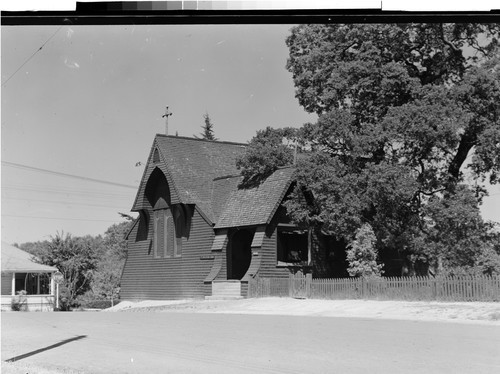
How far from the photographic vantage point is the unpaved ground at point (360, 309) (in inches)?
859

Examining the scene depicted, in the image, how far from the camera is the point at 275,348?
14.5 meters

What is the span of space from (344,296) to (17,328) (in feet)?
47.3

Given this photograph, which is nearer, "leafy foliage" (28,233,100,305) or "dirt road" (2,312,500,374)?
"dirt road" (2,312,500,374)

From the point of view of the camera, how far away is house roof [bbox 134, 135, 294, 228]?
36312 mm

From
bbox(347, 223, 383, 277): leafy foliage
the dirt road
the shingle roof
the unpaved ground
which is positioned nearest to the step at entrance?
the unpaved ground

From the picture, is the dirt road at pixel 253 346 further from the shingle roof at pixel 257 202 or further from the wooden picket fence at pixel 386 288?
the shingle roof at pixel 257 202

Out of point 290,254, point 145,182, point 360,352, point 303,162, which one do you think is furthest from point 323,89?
point 360,352

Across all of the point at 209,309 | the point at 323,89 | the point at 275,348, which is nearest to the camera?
the point at 275,348

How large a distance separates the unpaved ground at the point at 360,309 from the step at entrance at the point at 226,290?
138cm

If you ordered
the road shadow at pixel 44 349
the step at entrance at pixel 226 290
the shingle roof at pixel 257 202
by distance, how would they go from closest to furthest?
the road shadow at pixel 44 349 → the step at entrance at pixel 226 290 → the shingle roof at pixel 257 202

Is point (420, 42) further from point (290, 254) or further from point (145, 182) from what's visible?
point (145, 182)

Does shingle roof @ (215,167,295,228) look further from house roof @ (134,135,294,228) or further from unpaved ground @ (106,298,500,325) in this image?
unpaved ground @ (106,298,500,325)

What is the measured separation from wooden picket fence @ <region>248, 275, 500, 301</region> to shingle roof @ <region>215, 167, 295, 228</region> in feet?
11.4

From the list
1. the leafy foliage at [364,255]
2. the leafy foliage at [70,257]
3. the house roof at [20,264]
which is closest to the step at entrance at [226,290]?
the leafy foliage at [364,255]
